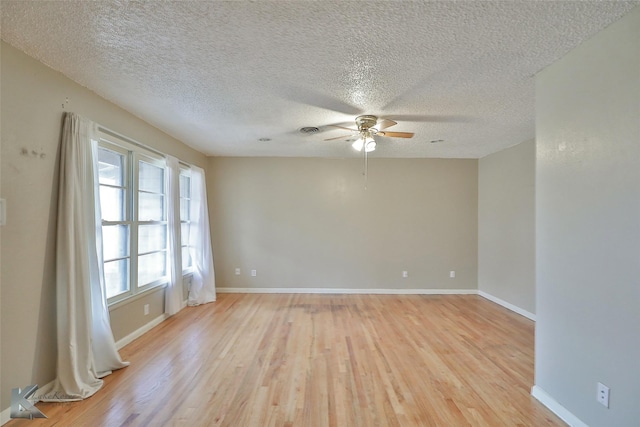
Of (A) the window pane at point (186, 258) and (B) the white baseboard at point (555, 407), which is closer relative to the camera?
(B) the white baseboard at point (555, 407)

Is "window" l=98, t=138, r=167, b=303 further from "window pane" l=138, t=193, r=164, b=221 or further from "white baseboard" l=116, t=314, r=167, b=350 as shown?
"white baseboard" l=116, t=314, r=167, b=350

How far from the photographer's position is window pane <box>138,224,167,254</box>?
372cm

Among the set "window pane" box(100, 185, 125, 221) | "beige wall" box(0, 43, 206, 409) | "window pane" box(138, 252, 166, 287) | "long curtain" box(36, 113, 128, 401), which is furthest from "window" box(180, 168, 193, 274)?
"beige wall" box(0, 43, 206, 409)

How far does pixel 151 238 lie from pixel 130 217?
0.63 metres

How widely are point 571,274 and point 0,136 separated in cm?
380

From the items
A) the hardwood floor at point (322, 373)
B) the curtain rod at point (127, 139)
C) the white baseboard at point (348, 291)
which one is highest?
the curtain rod at point (127, 139)

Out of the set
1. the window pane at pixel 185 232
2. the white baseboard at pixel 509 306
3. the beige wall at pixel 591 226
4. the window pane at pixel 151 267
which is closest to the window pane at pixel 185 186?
the window pane at pixel 185 232

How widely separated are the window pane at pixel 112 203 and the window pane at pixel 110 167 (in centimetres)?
8

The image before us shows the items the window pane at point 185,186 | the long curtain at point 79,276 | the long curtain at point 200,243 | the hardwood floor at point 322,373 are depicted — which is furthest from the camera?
the window pane at point 185,186

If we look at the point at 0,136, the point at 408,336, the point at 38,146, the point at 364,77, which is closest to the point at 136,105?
the point at 38,146

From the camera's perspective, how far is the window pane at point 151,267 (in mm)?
3743

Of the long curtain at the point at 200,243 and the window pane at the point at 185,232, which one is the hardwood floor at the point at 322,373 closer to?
the long curtain at the point at 200,243

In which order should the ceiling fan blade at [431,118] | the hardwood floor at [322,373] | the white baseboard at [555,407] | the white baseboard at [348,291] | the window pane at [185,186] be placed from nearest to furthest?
the white baseboard at [555,407] < the hardwood floor at [322,373] < the ceiling fan blade at [431,118] < the window pane at [185,186] < the white baseboard at [348,291]

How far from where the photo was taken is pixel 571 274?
1998 mm
